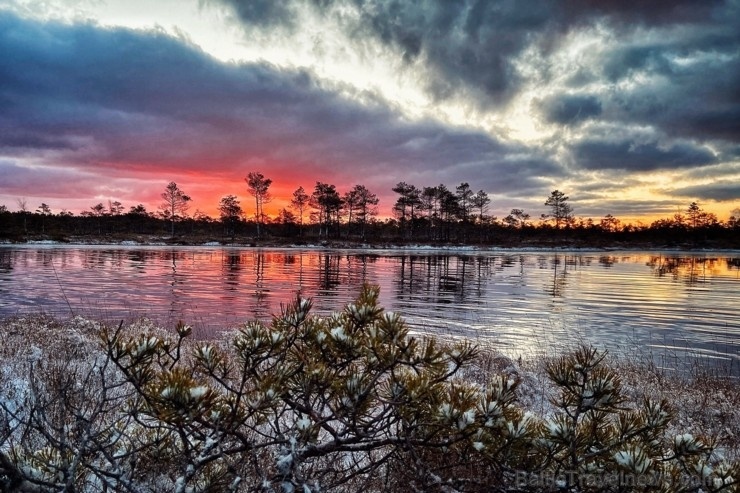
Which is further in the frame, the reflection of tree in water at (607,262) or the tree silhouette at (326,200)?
the tree silhouette at (326,200)

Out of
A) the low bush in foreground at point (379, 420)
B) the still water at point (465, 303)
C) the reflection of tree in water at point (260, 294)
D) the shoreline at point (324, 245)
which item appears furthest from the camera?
the shoreline at point (324, 245)

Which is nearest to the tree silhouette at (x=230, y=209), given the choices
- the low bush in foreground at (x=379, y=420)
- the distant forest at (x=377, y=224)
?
the distant forest at (x=377, y=224)

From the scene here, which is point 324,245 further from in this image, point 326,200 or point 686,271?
point 686,271

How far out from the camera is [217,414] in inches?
85.0

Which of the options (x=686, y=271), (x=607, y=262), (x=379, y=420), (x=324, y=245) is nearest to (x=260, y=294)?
(x=379, y=420)

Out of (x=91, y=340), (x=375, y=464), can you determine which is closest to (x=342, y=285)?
(x=91, y=340)

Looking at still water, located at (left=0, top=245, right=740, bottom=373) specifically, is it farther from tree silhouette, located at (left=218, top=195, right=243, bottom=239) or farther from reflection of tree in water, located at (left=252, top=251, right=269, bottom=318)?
tree silhouette, located at (left=218, top=195, right=243, bottom=239)

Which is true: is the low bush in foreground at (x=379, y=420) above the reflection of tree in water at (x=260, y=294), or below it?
above

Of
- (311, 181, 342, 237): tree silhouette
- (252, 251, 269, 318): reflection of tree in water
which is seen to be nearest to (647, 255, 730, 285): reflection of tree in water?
(252, 251, 269, 318): reflection of tree in water

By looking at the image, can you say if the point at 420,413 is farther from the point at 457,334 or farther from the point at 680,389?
the point at 457,334

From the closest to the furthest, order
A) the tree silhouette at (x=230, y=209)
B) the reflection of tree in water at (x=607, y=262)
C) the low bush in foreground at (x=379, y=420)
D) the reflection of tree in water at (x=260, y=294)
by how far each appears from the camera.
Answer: the low bush in foreground at (x=379, y=420), the reflection of tree in water at (x=260, y=294), the reflection of tree in water at (x=607, y=262), the tree silhouette at (x=230, y=209)

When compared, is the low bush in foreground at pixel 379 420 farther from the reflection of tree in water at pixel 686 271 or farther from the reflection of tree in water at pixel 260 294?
the reflection of tree in water at pixel 686 271

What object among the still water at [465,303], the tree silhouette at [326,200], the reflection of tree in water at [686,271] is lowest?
the still water at [465,303]

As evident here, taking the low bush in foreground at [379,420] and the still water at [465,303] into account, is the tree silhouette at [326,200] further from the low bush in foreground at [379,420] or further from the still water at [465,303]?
the low bush in foreground at [379,420]
